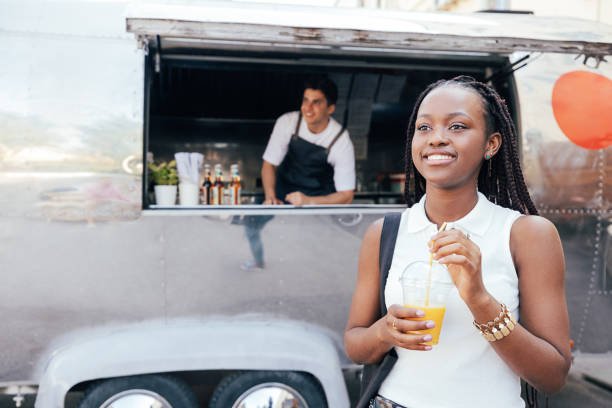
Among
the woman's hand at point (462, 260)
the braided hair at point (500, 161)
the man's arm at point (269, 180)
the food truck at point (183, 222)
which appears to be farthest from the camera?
the man's arm at point (269, 180)

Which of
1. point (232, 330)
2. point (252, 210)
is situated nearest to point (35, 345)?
point (232, 330)

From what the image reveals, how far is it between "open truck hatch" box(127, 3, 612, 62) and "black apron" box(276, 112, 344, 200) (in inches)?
42.3

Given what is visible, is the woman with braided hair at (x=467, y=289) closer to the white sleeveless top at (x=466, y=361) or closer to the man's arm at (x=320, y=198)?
the white sleeveless top at (x=466, y=361)

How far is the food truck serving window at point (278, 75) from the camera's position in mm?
2838

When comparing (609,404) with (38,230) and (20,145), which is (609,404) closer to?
(38,230)

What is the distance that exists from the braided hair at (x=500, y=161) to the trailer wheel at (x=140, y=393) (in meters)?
1.97

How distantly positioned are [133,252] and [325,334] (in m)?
1.14

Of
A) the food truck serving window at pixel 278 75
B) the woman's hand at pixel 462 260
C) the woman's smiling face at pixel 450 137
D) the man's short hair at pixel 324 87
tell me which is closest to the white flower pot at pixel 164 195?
the food truck serving window at pixel 278 75

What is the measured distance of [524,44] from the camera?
296 cm

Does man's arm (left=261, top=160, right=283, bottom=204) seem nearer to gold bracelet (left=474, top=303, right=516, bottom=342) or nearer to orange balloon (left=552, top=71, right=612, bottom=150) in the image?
orange balloon (left=552, top=71, right=612, bottom=150)

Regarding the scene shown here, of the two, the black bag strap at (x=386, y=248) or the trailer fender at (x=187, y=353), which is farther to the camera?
the trailer fender at (x=187, y=353)

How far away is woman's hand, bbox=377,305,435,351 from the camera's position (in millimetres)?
1190

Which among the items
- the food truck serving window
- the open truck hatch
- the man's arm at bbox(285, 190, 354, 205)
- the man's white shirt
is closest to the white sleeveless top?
the food truck serving window

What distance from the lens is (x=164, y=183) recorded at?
3.35m
